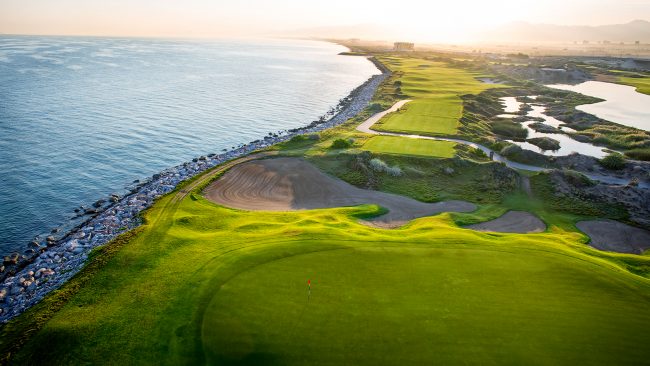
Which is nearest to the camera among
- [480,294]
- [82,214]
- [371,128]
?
[480,294]

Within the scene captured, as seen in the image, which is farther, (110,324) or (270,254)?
(270,254)

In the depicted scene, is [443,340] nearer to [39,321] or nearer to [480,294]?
[480,294]

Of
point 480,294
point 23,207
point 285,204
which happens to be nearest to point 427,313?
point 480,294

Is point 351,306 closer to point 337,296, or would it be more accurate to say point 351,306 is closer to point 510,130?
point 337,296

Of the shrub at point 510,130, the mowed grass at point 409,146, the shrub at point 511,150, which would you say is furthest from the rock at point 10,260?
the shrub at point 510,130

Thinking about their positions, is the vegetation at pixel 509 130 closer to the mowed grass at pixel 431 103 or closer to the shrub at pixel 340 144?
the mowed grass at pixel 431 103

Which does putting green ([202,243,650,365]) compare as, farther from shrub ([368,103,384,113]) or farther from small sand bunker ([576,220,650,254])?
shrub ([368,103,384,113])

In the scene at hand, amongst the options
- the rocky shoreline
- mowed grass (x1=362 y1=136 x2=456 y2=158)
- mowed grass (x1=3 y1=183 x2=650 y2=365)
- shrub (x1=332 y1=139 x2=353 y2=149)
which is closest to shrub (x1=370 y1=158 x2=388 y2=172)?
mowed grass (x1=362 y1=136 x2=456 y2=158)
